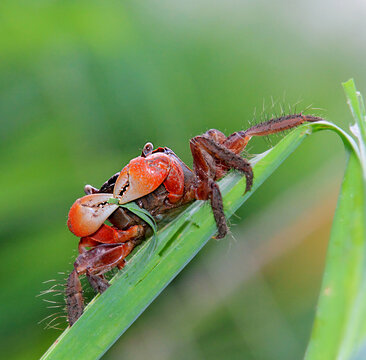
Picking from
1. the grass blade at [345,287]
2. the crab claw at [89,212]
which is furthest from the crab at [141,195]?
the grass blade at [345,287]

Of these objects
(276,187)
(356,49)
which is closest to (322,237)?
(276,187)

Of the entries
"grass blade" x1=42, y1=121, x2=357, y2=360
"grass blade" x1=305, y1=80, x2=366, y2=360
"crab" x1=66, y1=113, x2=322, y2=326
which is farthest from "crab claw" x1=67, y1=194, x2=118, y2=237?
"grass blade" x1=305, y1=80, x2=366, y2=360

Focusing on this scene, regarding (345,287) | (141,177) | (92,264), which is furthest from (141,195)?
(345,287)

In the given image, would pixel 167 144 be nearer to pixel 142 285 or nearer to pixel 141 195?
pixel 141 195

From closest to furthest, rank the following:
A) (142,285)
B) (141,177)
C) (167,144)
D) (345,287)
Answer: (345,287) < (142,285) < (141,177) < (167,144)

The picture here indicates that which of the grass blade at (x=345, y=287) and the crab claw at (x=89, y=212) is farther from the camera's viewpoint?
the crab claw at (x=89, y=212)

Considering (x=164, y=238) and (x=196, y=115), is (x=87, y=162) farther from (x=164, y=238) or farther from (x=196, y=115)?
(x=164, y=238)

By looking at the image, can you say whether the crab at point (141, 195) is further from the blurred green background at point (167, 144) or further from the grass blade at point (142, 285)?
the blurred green background at point (167, 144)

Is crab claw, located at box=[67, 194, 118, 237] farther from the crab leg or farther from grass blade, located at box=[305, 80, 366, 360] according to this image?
grass blade, located at box=[305, 80, 366, 360]
